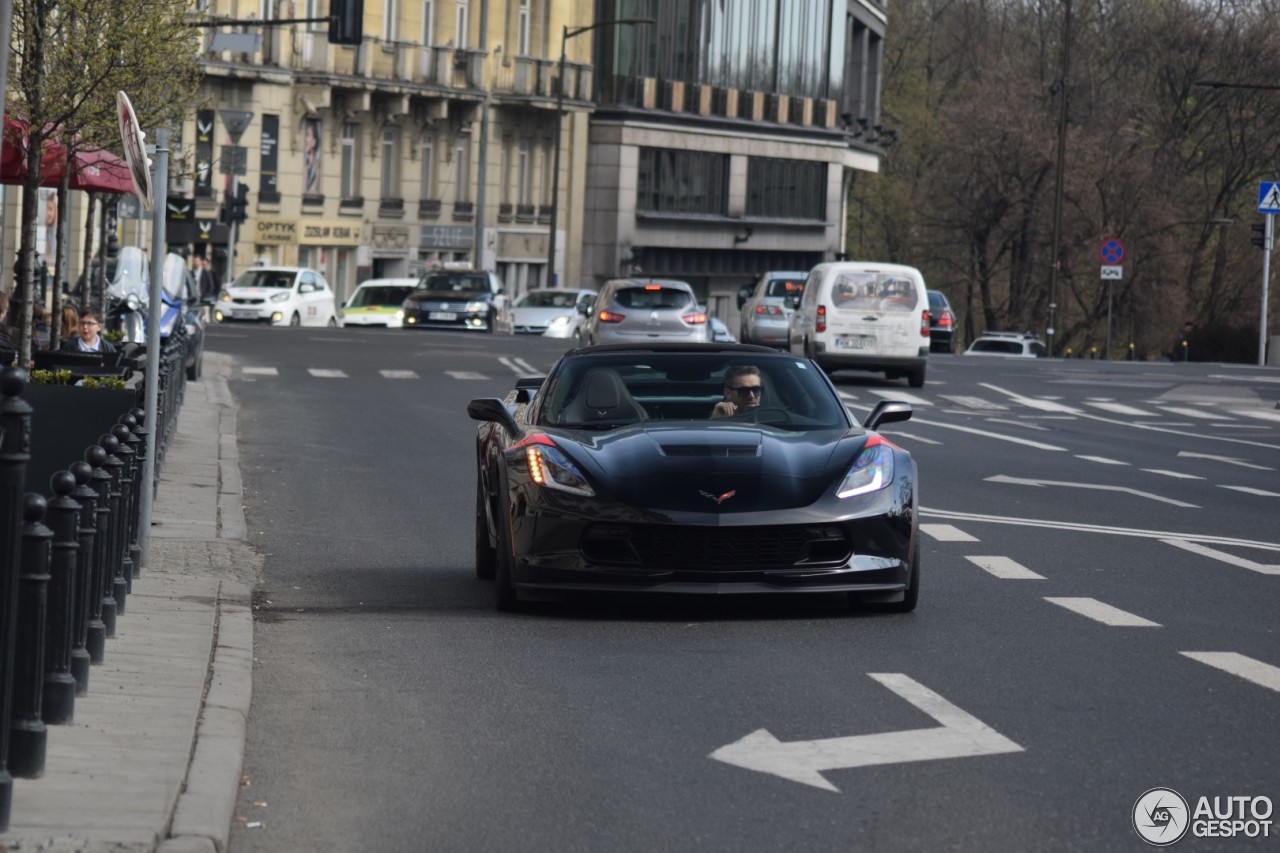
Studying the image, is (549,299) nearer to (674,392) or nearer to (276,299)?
(276,299)

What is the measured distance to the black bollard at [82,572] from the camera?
25.6 ft

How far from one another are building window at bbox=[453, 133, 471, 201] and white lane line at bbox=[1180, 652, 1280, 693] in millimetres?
65932

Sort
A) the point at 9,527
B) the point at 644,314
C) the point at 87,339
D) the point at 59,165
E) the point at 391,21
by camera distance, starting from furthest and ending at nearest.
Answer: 1. the point at 391,21
2. the point at 644,314
3. the point at 87,339
4. the point at 59,165
5. the point at 9,527

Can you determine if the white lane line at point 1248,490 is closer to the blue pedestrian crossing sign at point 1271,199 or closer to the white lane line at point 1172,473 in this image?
the white lane line at point 1172,473

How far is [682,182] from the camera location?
276 ft

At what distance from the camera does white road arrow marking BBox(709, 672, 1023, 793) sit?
287 inches

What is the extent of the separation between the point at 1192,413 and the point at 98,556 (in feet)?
89.8

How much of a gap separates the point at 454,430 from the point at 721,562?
14523 millimetres

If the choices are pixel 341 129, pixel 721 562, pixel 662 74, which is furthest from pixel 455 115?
pixel 721 562

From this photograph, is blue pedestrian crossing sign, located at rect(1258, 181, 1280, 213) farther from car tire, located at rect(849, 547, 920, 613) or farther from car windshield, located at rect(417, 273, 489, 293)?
car tire, located at rect(849, 547, 920, 613)

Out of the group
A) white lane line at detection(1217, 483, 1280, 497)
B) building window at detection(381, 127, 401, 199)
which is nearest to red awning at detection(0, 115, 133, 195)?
white lane line at detection(1217, 483, 1280, 497)

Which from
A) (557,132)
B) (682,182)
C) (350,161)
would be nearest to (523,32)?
(557,132)

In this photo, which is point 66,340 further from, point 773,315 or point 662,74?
point 662,74

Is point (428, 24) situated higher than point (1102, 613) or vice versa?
point (428, 24)
